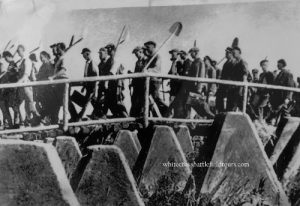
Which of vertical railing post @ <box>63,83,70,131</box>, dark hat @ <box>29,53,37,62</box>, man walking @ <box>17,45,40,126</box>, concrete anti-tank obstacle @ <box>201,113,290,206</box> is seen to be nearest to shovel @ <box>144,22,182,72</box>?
vertical railing post @ <box>63,83,70,131</box>

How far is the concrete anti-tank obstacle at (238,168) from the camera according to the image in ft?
18.1

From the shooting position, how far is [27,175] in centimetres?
417

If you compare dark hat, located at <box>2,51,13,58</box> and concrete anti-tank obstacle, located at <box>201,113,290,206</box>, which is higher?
dark hat, located at <box>2,51,13,58</box>

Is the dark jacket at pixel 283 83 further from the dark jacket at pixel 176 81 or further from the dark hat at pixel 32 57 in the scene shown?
A: the dark hat at pixel 32 57

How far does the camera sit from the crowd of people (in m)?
7.45

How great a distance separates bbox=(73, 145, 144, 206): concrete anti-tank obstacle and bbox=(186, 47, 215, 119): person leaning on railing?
9.40 feet

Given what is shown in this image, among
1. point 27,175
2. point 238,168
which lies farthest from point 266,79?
point 27,175

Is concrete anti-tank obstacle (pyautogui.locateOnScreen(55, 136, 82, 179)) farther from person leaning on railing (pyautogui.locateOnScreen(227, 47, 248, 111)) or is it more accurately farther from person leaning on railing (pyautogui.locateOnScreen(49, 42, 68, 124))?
person leaning on railing (pyautogui.locateOnScreen(227, 47, 248, 111))

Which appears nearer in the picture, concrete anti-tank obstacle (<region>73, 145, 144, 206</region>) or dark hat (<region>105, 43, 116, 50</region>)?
concrete anti-tank obstacle (<region>73, 145, 144, 206</region>)

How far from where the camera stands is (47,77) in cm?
824

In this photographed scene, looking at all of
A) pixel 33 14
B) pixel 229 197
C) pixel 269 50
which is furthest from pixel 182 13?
pixel 229 197

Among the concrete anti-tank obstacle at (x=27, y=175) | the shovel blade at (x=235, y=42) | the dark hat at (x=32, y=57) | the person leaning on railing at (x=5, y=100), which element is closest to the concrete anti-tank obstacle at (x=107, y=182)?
the concrete anti-tank obstacle at (x=27, y=175)

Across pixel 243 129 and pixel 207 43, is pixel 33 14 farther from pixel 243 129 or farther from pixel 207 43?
pixel 243 129


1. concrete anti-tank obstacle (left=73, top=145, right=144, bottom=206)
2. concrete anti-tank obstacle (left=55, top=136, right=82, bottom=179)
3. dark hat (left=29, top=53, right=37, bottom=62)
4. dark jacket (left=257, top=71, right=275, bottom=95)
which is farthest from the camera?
dark hat (left=29, top=53, right=37, bottom=62)
